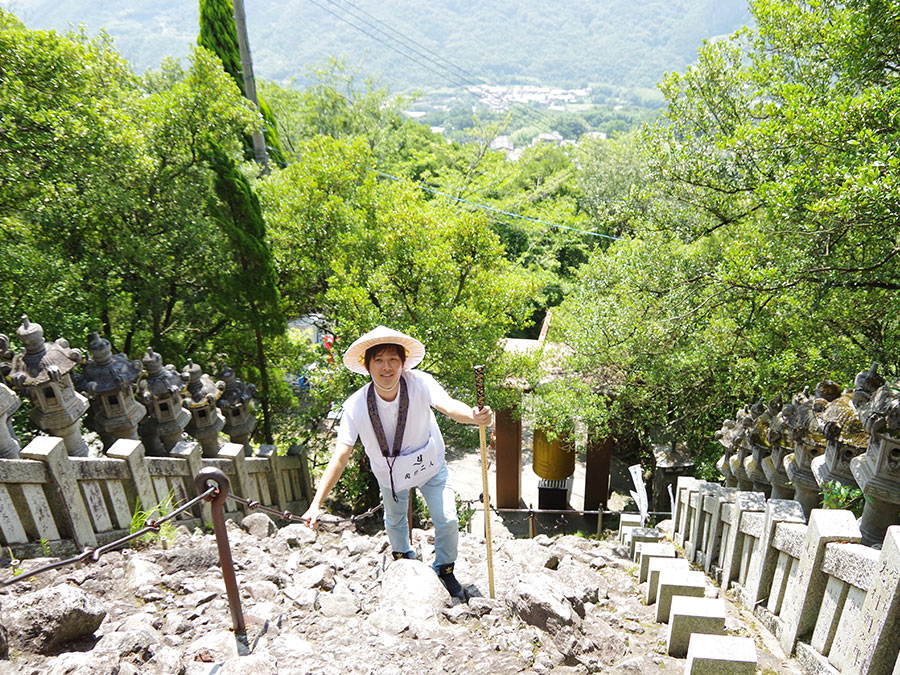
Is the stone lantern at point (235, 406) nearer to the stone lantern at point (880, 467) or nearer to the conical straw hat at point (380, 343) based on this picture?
the conical straw hat at point (380, 343)

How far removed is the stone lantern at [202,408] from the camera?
6594 millimetres

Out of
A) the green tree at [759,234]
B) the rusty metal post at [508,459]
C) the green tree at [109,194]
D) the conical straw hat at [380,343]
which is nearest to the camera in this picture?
the conical straw hat at [380,343]

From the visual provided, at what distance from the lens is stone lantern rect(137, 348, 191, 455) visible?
Answer: 5.79 meters

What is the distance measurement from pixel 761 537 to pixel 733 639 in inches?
66.4

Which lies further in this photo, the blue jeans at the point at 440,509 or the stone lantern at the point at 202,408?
the stone lantern at the point at 202,408

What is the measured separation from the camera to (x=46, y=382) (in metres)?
4.51

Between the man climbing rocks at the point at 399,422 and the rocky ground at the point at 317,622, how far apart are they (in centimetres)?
53

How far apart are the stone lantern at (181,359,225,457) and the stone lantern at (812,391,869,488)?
6194 millimetres

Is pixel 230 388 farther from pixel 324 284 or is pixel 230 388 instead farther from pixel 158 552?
pixel 324 284

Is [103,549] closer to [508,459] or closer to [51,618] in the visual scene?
[51,618]

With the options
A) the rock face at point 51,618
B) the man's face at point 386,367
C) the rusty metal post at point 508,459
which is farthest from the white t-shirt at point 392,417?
the rusty metal post at point 508,459

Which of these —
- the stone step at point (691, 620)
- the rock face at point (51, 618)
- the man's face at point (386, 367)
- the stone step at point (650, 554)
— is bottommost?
the stone step at point (650, 554)

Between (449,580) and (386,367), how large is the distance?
176 centimetres

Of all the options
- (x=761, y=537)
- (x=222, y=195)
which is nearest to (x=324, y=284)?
(x=222, y=195)
